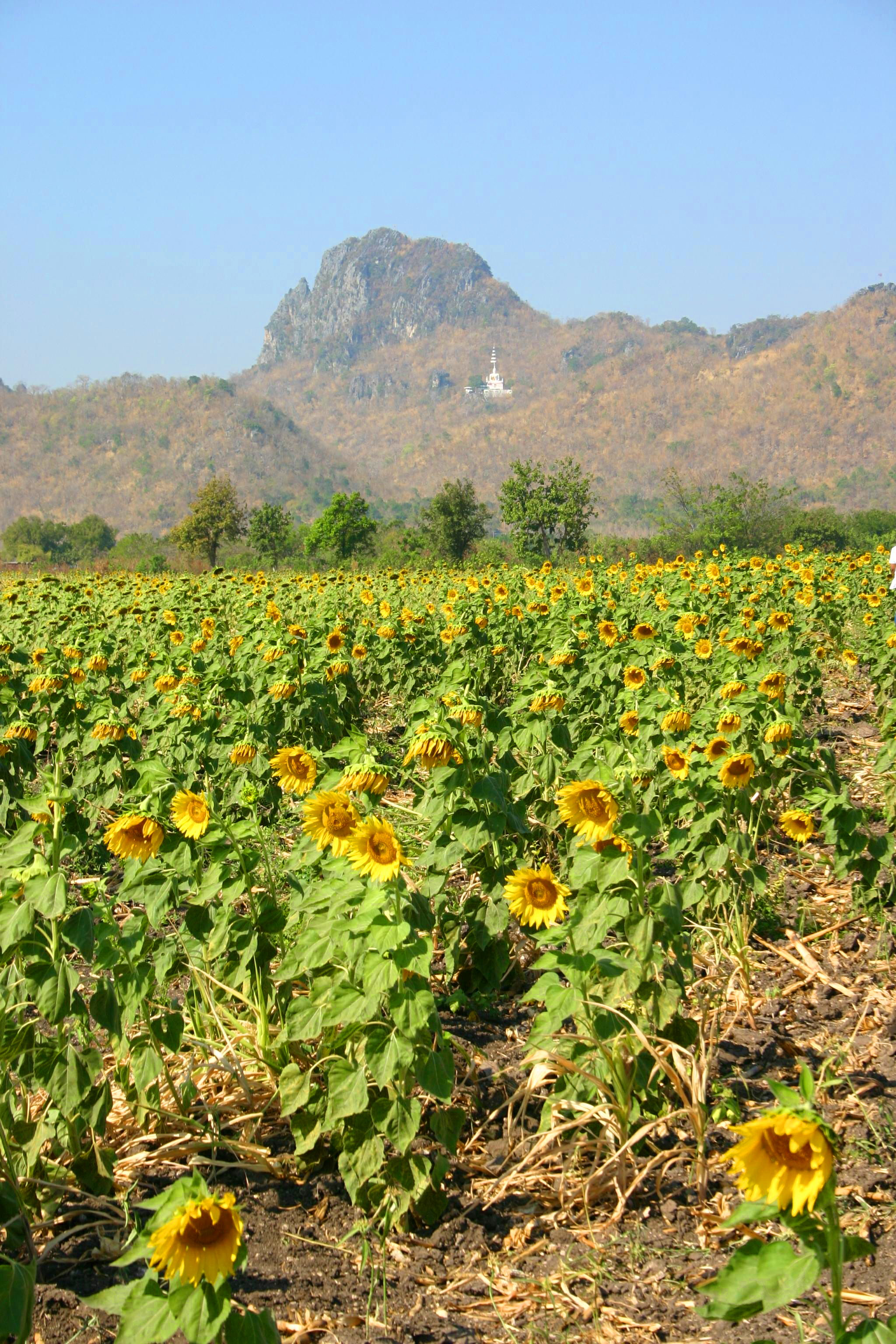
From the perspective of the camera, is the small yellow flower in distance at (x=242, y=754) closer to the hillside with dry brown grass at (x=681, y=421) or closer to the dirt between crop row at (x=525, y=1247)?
the dirt between crop row at (x=525, y=1247)

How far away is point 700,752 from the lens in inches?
164

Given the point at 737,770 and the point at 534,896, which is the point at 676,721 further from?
the point at 534,896

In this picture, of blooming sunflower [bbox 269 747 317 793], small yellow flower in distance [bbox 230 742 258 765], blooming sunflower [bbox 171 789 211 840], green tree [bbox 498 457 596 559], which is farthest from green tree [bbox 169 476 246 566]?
blooming sunflower [bbox 171 789 211 840]

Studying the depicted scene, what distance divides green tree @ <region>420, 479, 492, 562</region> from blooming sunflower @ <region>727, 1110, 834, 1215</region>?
32.1 metres

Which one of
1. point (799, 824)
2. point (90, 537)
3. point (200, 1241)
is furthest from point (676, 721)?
point (90, 537)

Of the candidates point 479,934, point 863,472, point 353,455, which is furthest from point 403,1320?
point 353,455

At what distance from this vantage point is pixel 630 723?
16.1 feet

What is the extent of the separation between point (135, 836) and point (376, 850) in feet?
2.88

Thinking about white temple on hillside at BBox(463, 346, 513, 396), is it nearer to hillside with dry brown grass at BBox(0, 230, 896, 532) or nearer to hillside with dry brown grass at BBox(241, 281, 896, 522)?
hillside with dry brown grass at BBox(241, 281, 896, 522)

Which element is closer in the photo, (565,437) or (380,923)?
(380,923)

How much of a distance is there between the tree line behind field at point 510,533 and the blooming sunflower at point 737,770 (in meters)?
24.2

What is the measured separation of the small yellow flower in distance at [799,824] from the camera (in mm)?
4152

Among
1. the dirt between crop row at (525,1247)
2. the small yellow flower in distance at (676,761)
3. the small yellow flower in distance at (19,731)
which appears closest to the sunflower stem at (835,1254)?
the dirt between crop row at (525,1247)

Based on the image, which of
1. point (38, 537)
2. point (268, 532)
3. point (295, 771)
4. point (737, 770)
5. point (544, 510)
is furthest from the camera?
point (38, 537)
